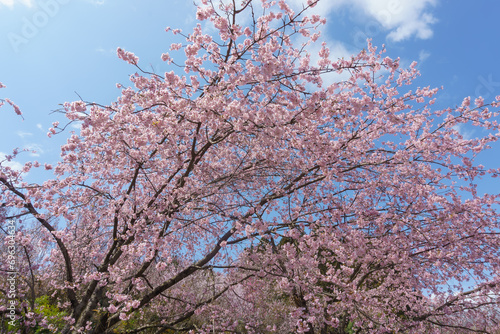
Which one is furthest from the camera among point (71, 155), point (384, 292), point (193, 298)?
point (193, 298)

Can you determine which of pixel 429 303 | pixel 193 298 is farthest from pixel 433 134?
pixel 193 298

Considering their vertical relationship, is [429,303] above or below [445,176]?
below

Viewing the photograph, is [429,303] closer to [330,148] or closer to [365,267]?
[365,267]

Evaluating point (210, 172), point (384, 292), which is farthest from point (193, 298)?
point (384, 292)

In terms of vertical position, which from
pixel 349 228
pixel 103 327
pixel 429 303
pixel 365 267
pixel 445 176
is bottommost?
pixel 103 327

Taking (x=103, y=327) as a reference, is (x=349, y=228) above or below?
above

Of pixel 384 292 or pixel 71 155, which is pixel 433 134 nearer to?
pixel 384 292

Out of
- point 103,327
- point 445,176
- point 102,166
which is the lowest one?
point 103,327

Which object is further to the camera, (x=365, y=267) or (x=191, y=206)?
(x=365, y=267)

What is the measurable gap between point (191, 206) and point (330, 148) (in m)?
2.92

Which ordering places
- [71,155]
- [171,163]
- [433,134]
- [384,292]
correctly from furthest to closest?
[384,292] → [171,163] → [433,134] → [71,155]

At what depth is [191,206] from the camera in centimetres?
592

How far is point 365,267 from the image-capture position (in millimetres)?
6770

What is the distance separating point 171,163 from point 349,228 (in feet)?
14.0
